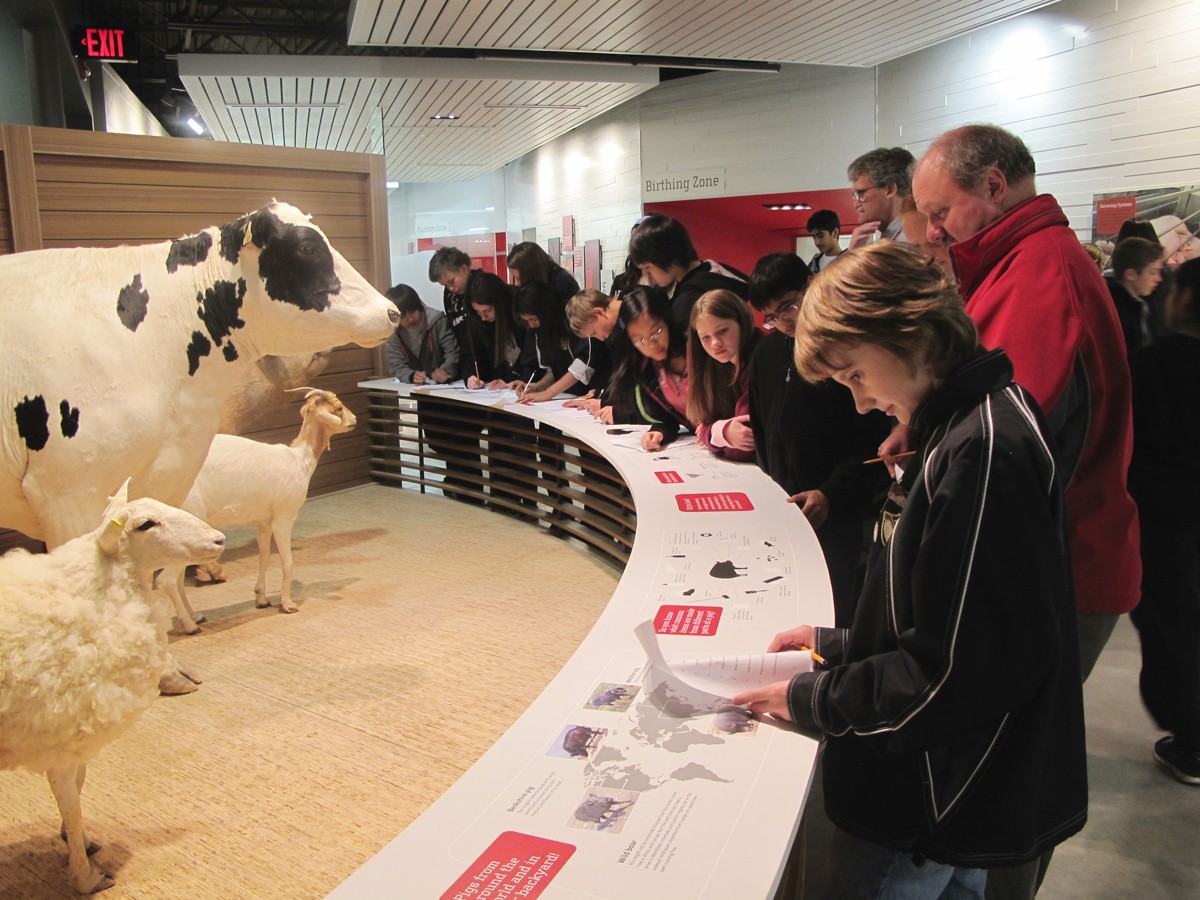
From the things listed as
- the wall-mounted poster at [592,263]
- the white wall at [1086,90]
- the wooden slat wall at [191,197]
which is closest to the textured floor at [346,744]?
the wooden slat wall at [191,197]

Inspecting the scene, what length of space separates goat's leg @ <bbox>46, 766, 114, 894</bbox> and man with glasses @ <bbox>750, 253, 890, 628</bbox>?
2220 millimetres

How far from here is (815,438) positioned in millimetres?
3076

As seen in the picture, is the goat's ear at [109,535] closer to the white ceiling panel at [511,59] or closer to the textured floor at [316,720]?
the textured floor at [316,720]

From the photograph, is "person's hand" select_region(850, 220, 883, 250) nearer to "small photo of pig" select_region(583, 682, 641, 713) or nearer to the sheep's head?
"small photo of pig" select_region(583, 682, 641, 713)

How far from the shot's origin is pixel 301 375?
570 cm

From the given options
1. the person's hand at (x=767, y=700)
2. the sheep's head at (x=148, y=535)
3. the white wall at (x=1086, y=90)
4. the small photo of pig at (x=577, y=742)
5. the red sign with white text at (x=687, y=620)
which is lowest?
the small photo of pig at (x=577, y=742)

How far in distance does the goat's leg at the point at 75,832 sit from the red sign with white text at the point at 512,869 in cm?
123

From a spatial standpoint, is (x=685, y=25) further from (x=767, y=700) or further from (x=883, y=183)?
(x=767, y=700)

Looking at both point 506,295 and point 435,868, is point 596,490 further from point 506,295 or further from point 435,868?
point 435,868

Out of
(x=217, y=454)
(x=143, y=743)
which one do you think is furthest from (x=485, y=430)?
(x=143, y=743)

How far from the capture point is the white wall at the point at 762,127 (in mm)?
8289

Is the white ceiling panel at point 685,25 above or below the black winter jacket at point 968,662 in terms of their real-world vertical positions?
above

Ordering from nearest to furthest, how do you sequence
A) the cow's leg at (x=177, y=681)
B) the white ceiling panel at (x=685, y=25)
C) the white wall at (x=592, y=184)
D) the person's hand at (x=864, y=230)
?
the cow's leg at (x=177, y=681) < the person's hand at (x=864, y=230) < the white ceiling panel at (x=685, y=25) < the white wall at (x=592, y=184)

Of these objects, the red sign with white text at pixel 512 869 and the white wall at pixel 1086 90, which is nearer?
the red sign with white text at pixel 512 869
